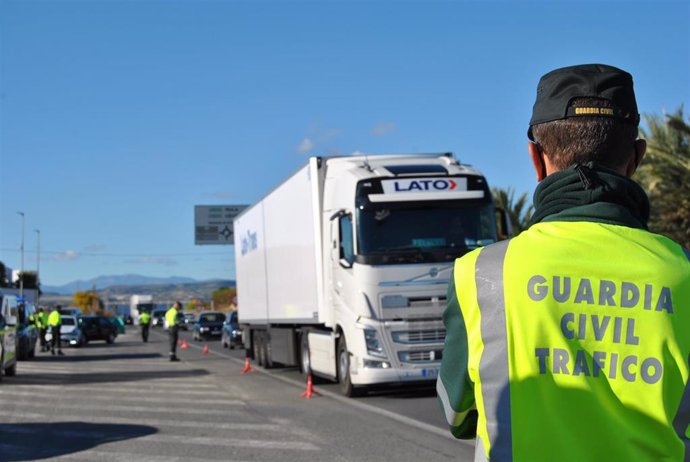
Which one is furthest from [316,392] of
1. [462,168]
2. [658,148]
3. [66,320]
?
[66,320]

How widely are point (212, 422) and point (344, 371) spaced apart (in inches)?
152

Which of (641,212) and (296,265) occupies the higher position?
(296,265)

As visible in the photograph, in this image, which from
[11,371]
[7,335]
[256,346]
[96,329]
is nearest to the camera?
[7,335]

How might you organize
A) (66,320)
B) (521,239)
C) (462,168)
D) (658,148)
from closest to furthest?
(521,239) → (462,168) → (658,148) → (66,320)

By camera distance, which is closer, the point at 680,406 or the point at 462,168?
the point at 680,406

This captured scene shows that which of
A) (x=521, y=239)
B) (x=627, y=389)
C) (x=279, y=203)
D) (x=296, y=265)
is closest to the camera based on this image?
(x=627, y=389)

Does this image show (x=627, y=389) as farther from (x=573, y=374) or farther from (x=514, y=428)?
(x=514, y=428)

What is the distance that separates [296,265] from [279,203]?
6.44 feet

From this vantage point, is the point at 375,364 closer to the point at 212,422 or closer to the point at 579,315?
the point at 212,422

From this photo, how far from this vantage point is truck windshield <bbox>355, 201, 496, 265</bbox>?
Answer: 49.7ft

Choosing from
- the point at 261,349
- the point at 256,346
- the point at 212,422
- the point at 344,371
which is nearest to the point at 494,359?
the point at 212,422

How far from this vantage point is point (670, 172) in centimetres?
2225

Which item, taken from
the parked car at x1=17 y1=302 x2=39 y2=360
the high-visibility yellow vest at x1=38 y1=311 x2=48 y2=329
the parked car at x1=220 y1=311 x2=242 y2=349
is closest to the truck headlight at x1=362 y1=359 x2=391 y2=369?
the parked car at x1=17 y1=302 x2=39 y2=360

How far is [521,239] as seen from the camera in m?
2.14
